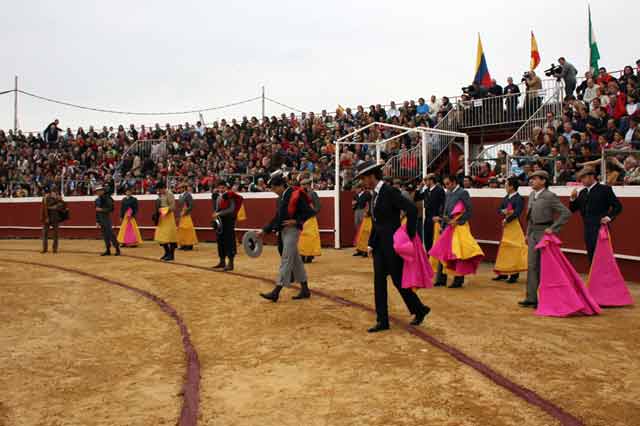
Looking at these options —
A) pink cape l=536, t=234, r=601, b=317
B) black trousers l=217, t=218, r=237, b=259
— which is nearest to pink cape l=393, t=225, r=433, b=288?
pink cape l=536, t=234, r=601, b=317

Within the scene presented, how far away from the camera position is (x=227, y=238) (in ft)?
40.3

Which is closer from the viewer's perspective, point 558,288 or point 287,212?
point 558,288

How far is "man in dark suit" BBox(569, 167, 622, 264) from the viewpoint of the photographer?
8.48 metres

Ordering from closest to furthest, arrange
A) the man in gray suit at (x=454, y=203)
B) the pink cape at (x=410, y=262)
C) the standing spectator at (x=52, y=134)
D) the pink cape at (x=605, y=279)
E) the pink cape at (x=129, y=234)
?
the pink cape at (x=410, y=262), the pink cape at (x=605, y=279), the man in gray suit at (x=454, y=203), the pink cape at (x=129, y=234), the standing spectator at (x=52, y=134)

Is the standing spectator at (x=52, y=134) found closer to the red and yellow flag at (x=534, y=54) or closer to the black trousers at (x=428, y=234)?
the red and yellow flag at (x=534, y=54)

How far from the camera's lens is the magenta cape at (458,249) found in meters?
9.88

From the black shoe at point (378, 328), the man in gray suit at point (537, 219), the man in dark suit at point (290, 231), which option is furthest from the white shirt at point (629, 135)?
the black shoe at point (378, 328)

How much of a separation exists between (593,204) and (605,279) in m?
0.94

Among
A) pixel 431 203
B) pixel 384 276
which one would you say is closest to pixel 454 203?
pixel 431 203

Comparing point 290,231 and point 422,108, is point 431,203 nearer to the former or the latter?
point 290,231

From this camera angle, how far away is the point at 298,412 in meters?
4.40

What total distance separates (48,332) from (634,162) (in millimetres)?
9174

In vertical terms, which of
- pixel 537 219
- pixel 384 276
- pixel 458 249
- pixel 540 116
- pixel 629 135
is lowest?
pixel 384 276

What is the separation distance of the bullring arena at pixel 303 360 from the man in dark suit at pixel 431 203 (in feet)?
4.61
